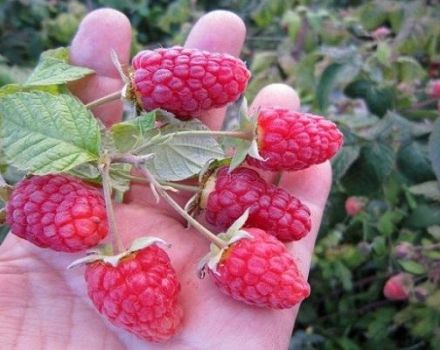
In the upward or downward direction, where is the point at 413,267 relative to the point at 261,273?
downward

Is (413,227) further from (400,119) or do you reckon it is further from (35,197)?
(35,197)

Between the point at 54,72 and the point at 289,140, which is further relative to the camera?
the point at 54,72

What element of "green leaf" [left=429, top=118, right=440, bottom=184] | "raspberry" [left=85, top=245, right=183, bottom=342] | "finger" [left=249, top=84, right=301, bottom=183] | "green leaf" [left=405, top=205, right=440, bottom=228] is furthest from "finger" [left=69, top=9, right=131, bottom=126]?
"green leaf" [left=405, top=205, right=440, bottom=228]

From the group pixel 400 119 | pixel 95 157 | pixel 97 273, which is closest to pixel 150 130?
pixel 95 157

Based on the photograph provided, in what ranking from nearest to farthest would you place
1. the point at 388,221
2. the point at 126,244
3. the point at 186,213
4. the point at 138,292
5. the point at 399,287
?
the point at 138,292 → the point at 186,213 → the point at 126,244 → the point at 399,287 → the point at 388,221

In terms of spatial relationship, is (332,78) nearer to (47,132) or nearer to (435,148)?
(435,148)

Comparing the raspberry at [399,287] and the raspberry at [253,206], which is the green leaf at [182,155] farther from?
the raspberry at [399,287]

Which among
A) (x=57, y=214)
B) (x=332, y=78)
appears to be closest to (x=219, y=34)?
(x=332, y=78)
